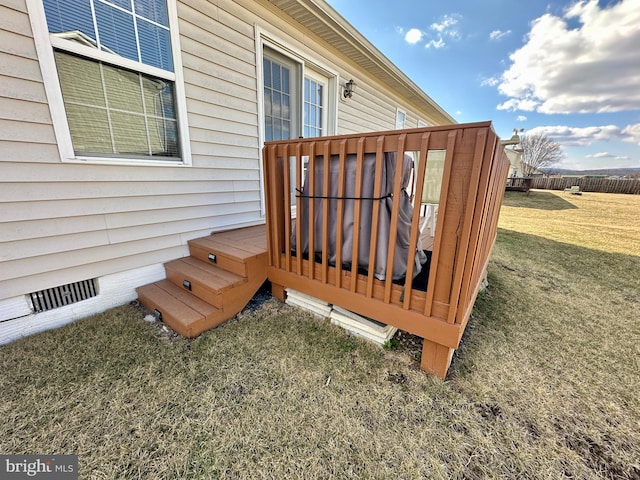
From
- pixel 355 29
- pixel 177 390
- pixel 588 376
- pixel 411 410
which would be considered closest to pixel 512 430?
pixel 411 410

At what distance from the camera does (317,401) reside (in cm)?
142

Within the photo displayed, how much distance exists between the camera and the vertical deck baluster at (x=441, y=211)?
127 centimetres

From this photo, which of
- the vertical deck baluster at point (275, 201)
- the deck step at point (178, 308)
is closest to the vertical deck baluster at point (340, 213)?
the vertical deck baluster at point (275, 201)

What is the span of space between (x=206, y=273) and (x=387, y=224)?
5.44 ft

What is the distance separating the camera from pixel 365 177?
1689mm

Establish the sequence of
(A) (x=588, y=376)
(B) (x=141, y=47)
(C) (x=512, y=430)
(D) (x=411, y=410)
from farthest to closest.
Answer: (B) (x=141, y=47)
(A) (x=588, y=376)
(D) (x=411, y=410)
(C) (x=512, y=430)

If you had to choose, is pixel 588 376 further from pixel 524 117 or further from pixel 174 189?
pixel 524 117

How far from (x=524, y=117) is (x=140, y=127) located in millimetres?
34016

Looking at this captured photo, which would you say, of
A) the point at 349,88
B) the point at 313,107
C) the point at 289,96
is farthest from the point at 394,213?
the point at 349,88

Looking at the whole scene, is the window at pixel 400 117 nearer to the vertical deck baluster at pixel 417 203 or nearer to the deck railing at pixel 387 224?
the deck railing at pixel 387 224

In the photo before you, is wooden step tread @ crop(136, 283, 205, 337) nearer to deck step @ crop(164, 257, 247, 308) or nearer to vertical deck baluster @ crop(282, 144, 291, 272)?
deck step @ crop(164, 257, 247, 308)

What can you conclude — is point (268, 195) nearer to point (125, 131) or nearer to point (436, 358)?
point (125, 131)

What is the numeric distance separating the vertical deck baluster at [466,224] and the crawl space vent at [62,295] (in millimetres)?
2817

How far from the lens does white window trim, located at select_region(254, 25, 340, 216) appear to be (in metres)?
3.02
